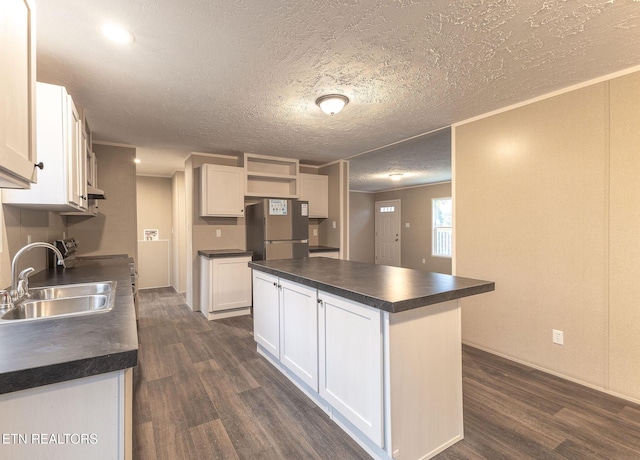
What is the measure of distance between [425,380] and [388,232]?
739cm

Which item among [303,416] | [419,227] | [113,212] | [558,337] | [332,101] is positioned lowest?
[303,416]

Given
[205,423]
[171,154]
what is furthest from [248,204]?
[205,423]

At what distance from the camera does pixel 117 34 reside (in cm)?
173

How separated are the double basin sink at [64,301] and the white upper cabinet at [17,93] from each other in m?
0.62

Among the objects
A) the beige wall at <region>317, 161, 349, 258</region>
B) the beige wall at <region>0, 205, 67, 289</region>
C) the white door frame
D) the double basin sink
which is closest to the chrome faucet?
the double basin sink

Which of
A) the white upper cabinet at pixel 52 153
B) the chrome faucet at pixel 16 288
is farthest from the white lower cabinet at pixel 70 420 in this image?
the white upper cabinet at pixel 52 153

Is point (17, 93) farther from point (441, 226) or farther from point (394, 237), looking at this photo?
point (394, 237)

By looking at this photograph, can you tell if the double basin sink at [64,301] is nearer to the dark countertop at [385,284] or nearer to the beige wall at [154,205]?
the dark countertop at [385,284]

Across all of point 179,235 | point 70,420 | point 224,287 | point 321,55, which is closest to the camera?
point 70,420

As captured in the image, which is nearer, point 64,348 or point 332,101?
point 64,348

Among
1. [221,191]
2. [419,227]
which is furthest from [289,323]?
[419,227]

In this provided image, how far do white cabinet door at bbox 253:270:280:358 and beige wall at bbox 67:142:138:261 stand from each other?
221cm

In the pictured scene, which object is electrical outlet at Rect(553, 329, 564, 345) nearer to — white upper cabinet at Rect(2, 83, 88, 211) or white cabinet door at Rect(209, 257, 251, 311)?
white cabinet door at Rect(209, 257, 251, 311)

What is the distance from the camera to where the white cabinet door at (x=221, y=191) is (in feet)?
13.9
